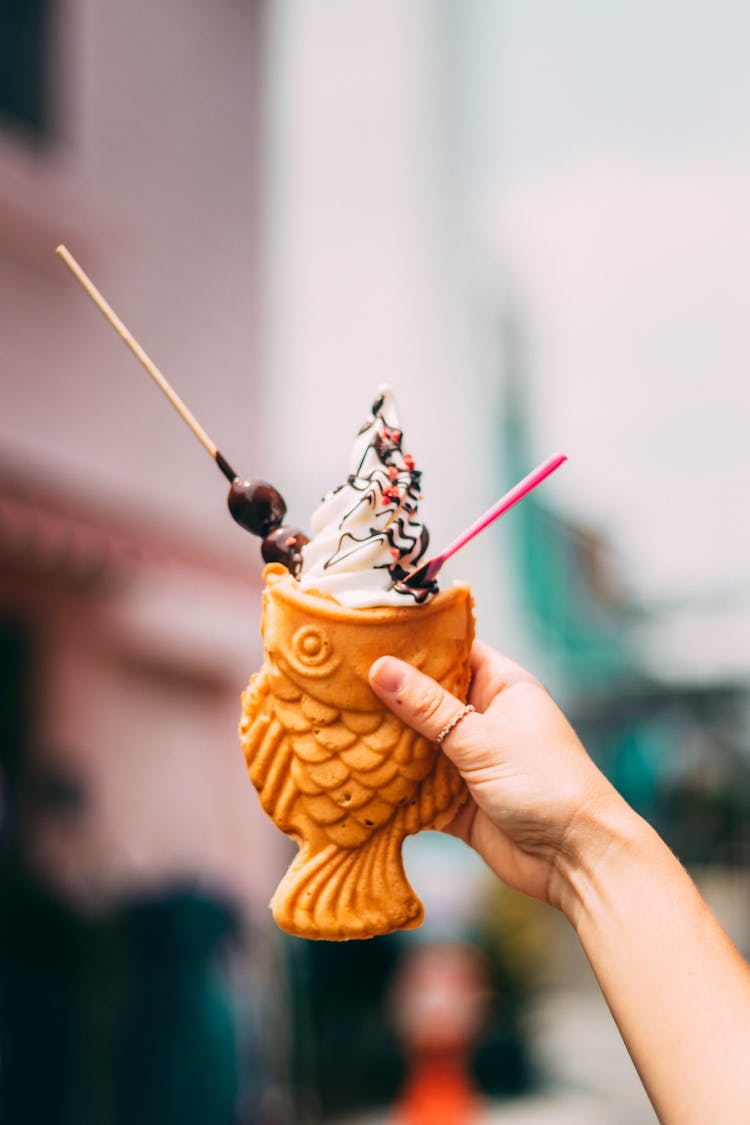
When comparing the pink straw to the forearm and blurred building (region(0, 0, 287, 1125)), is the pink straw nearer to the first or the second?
the forearm

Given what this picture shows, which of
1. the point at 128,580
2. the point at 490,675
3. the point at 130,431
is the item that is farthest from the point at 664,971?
the point at 130,431

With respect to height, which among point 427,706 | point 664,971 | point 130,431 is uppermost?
point 130,431

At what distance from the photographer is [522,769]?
5.13ft

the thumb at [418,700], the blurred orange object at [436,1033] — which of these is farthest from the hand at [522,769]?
the blurred orange object at [436,1033]

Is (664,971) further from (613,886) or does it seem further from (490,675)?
(490,675)

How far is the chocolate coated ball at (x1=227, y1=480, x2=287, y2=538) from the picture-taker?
185cm

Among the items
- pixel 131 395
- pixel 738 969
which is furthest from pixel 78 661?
pixel 738 969

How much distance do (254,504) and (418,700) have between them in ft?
1.46

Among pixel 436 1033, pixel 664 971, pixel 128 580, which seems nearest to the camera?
pixel 664 971

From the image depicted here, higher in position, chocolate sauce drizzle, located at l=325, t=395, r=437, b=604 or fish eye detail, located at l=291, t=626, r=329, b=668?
chocolate sauce drizzle, located at l=325, t=395, r=437, b=604

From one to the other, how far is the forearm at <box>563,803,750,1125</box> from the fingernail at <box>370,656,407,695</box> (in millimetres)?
347

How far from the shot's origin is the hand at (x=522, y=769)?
1.54 m

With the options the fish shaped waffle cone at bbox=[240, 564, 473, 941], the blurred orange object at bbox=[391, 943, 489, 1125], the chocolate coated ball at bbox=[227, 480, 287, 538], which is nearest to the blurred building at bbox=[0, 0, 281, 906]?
the blurred orange object at bbox=[391, 943, 489, 1125]

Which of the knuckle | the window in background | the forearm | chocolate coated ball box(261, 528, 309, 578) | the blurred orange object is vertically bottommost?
the blurred orange object
